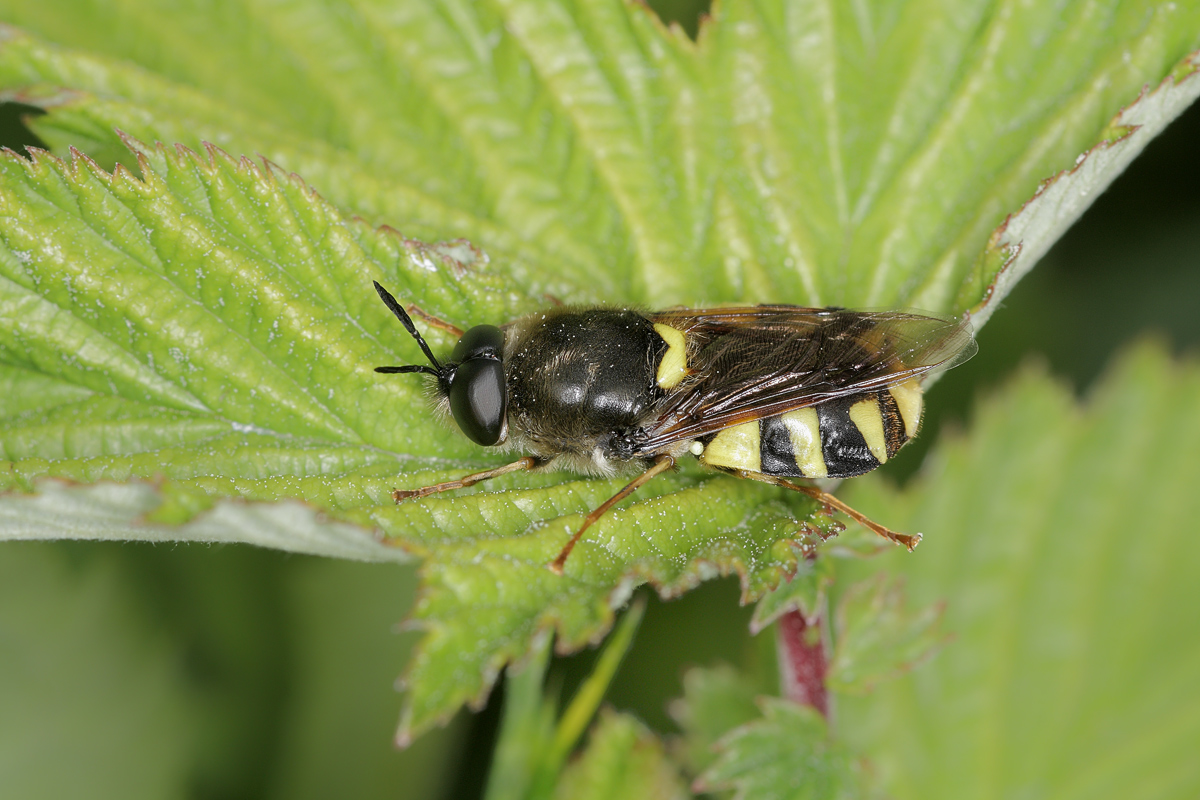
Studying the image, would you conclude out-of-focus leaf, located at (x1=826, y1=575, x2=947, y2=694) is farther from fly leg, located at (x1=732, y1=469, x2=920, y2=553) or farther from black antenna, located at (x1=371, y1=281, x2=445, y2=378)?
black antenna, located at (x1=371, y1=281, x2=445, y2=378)

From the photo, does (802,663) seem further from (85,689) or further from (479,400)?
(85,689)

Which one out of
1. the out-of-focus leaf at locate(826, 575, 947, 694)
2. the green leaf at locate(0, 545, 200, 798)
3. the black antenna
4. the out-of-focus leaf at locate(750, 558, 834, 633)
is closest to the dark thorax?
the black antenna

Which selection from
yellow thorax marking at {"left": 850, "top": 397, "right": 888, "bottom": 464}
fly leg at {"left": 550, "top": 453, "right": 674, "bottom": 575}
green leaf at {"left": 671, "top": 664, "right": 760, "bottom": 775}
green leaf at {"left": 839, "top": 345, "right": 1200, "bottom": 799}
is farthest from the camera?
green leaf at {"left": 839, "top": 345, "right": 1200, "bottom": 799}

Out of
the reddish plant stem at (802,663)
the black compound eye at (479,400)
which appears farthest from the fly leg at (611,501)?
the reddish plant stem at (802,663)

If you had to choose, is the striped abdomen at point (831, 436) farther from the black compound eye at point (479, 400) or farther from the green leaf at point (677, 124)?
the black compound eye at point (479, 400)

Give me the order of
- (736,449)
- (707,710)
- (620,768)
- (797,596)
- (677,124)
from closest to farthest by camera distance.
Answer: (797,596), (736,449), (677,124), (620,768), (707,710)

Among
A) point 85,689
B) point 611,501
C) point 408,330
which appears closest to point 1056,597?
point 611,501
